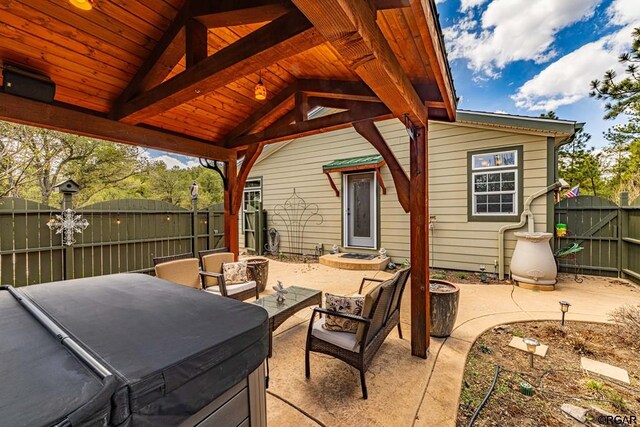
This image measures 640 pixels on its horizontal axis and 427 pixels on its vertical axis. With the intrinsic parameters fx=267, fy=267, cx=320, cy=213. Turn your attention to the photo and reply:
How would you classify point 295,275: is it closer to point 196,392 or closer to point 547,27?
point 196,392

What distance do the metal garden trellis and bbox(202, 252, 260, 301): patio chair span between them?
13.3 ft

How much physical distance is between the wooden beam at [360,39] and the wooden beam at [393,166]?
3.32ft

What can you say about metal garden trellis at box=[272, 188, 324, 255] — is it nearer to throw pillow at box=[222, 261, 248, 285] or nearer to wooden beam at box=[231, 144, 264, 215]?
wooden beam at box=[231, 144, 264, 215]

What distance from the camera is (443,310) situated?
312 centimetres

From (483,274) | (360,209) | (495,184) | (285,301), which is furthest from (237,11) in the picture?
(483,274)

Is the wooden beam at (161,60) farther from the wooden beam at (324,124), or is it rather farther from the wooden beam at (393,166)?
the wooden beam at (393,166)

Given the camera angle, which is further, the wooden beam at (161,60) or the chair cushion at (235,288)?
the chair cushion at (235,288)

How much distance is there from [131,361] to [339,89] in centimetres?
299

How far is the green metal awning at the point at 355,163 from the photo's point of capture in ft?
21.7

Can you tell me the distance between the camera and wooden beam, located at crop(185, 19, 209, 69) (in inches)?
87.6

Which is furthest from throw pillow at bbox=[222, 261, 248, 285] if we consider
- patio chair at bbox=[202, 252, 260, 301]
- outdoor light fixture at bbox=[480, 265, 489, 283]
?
outdoor light fixture at bbox=[480, 265, 489, 283]

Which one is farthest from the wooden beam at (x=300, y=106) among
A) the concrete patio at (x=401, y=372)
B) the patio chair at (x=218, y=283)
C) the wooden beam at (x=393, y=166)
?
the concrete patio at (x=401, y=372)

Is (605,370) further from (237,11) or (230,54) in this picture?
(237,11)

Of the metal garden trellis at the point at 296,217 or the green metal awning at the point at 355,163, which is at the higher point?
the green metal awning at the point at 355,163
